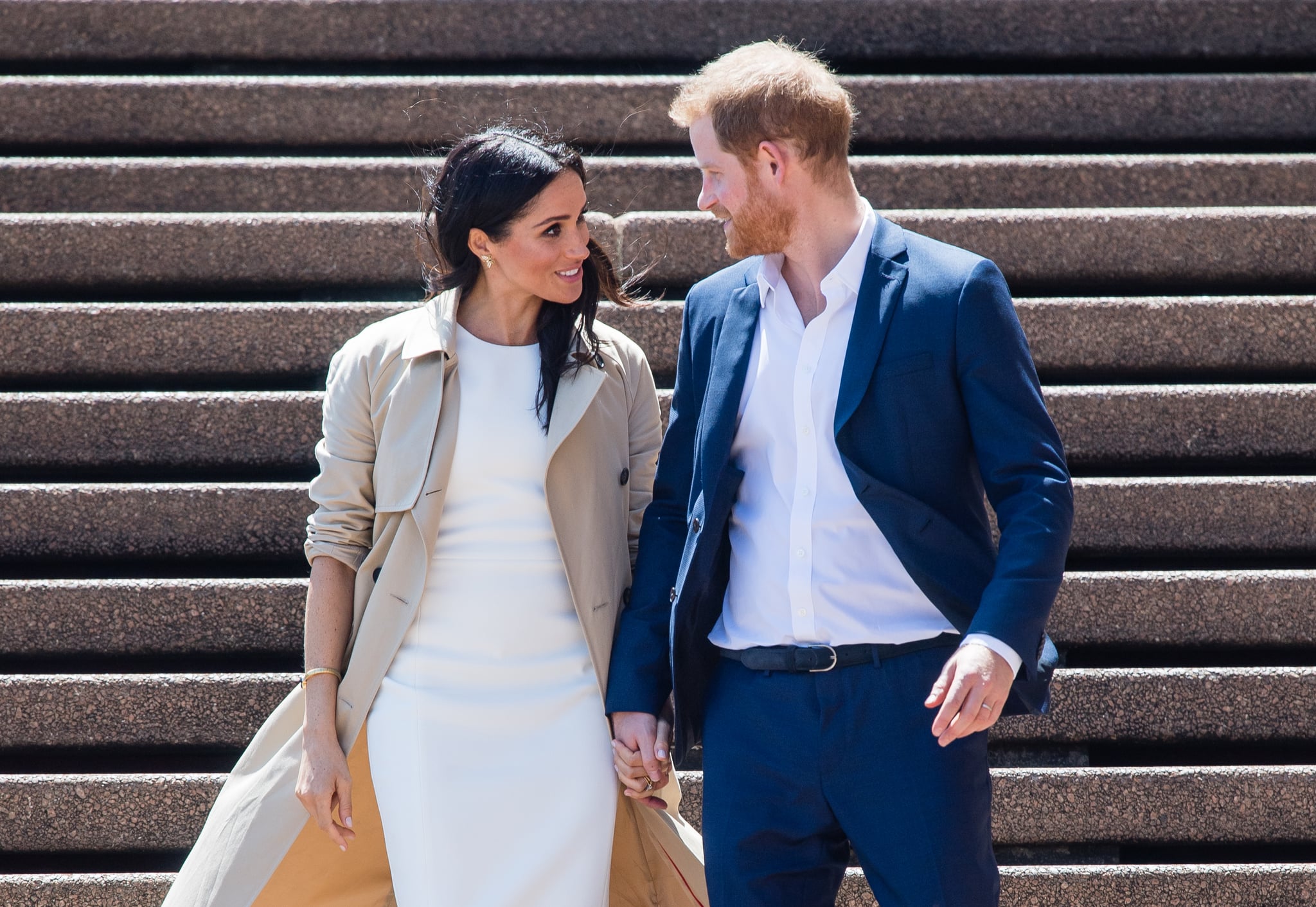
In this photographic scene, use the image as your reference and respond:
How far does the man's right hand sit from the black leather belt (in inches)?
13.4

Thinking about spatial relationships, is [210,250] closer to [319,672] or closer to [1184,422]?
[319,672]

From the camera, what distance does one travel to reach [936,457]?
2223 millimetres

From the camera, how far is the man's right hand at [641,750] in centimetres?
246

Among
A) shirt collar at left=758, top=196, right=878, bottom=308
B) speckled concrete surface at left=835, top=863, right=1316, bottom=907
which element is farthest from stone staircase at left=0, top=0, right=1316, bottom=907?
shirt collar at left=758, top=196, right=878, bottom=308

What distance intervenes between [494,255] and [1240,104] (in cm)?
326

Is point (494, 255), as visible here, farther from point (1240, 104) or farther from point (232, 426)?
point (1240, 104)

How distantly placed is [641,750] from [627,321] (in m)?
1.82

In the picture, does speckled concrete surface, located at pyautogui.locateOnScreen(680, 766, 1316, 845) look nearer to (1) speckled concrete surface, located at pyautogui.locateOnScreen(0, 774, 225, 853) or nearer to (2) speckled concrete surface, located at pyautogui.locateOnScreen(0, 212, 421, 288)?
(1) speckled concrete surface, located at pyautogui.locateOnScreen(0, 774, 225, 853)

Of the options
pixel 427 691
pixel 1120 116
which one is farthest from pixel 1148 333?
pixel 427 691

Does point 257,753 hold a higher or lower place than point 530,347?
lower

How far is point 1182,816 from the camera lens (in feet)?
11.0

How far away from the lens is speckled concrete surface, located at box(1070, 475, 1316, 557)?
3.73 meters

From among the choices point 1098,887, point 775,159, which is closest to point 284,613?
point 775,159

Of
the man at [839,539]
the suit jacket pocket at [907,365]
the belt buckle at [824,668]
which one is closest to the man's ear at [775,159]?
the man at [839,539]
